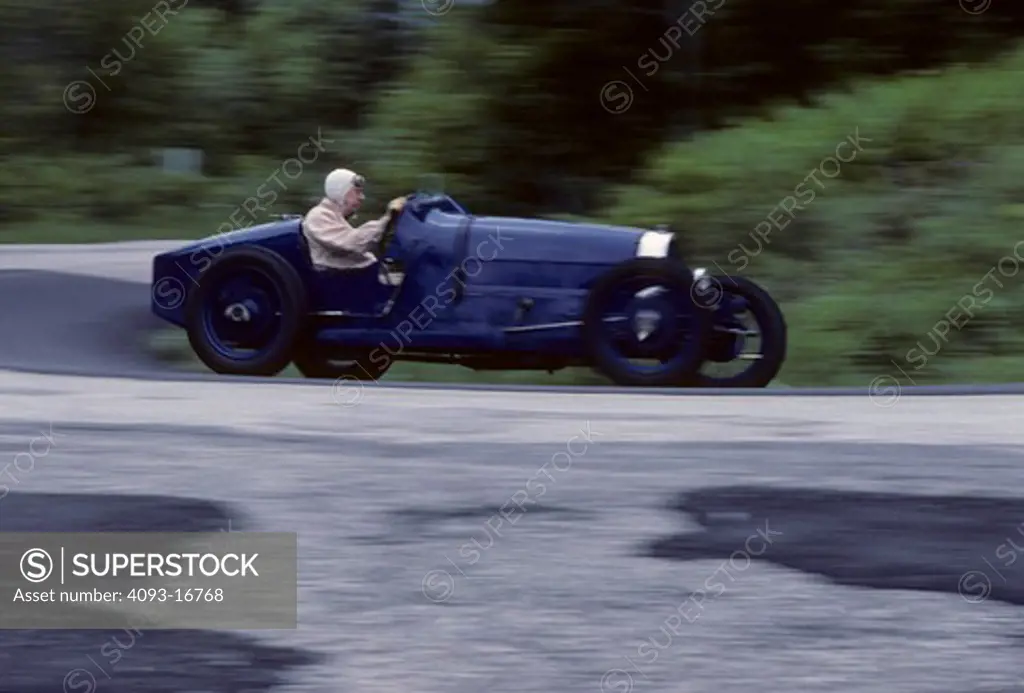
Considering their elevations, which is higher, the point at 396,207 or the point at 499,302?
the point at 396,207

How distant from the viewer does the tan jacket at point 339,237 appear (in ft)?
32.8

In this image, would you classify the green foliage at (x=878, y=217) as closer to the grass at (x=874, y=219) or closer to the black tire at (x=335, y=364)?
the grass at (x=874, y=219)

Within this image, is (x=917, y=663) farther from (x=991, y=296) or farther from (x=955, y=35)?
(x=955, y=35)

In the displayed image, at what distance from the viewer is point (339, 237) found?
10016 mm

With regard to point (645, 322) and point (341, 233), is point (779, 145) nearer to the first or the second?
point (645, 322)

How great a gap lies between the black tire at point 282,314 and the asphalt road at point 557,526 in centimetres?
77

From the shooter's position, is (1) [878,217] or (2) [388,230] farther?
(1) [878,217]

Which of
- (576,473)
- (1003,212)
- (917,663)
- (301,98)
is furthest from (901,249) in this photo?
(301,98)

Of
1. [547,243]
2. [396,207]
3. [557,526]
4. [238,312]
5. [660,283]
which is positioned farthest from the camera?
[238,312]

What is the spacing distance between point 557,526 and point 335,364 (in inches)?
198

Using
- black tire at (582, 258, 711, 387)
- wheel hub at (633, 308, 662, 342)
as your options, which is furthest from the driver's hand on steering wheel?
wheel hub at (633, 308, 662, 342)

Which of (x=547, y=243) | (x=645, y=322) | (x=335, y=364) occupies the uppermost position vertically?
(x=547, y=243)

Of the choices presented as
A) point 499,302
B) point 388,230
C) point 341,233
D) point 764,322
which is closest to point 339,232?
point 341,233

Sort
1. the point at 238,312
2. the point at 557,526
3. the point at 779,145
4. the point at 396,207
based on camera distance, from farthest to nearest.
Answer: the point at 779,145, the point at 238,312, the point at 396,207, the point at 557,526
